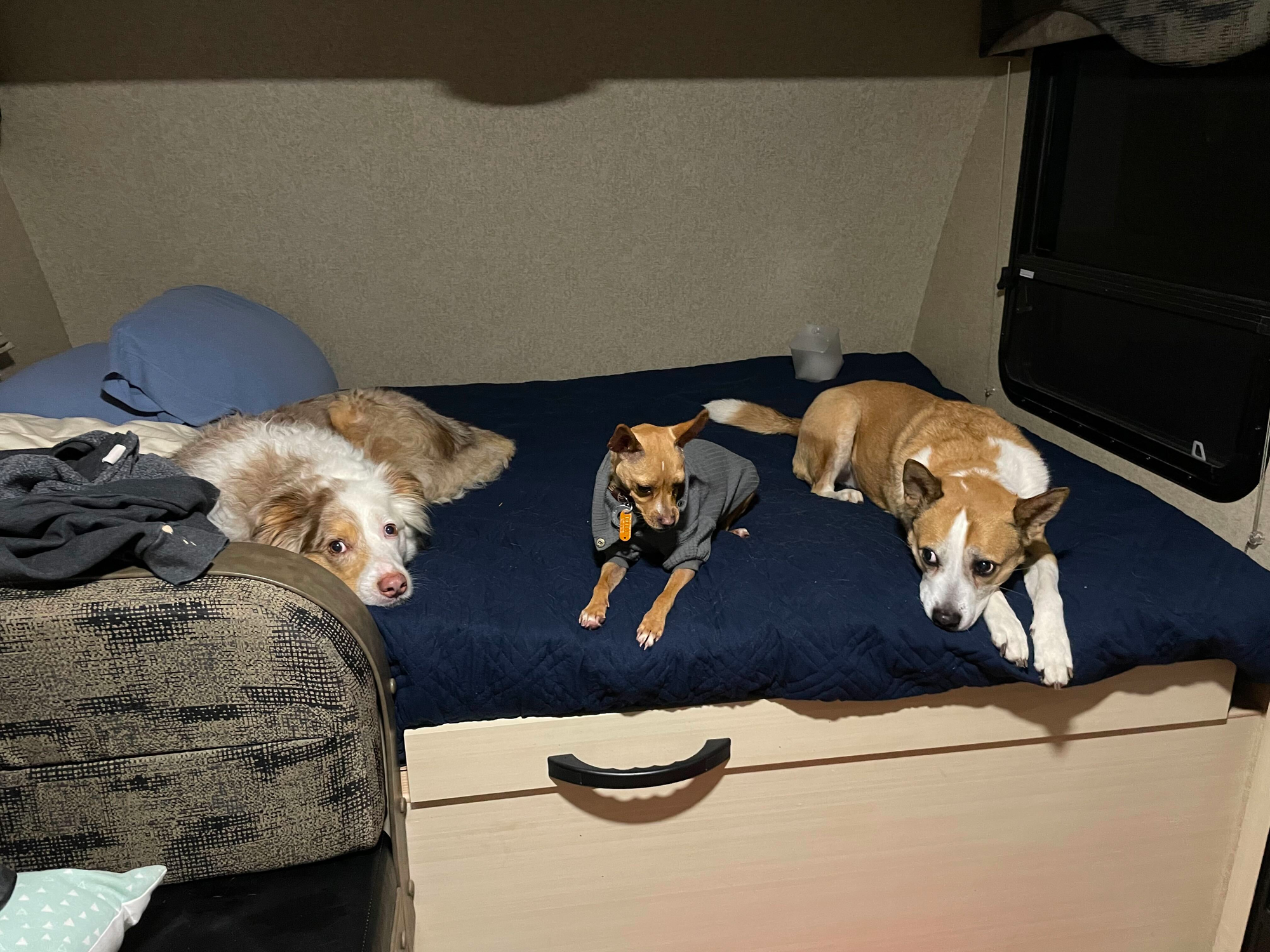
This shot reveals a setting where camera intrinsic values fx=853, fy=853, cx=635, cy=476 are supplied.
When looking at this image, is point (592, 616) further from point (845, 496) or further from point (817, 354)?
point (817, 354)

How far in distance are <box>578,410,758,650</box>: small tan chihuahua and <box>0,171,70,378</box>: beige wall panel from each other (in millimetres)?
2021

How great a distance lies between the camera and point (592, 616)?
1.55 m

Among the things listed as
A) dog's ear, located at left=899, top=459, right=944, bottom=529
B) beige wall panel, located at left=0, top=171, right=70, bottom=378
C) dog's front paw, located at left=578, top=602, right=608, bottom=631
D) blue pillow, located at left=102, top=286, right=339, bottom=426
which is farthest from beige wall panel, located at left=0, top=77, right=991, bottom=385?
dog's front paw, located at left=578, top=602, right=608, bottom=631

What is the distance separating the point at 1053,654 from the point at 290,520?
4.68 ft

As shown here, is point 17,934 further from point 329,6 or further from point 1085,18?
point 1085,18

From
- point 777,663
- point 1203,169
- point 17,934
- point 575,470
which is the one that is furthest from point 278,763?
point 1203,169

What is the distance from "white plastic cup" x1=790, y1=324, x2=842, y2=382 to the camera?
9.78 feet

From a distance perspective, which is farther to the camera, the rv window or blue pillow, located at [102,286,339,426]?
blue pillow, located at [102,286,339,426]

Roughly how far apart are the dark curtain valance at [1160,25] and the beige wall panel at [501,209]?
24.1 inches

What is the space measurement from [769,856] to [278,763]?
0.95 m

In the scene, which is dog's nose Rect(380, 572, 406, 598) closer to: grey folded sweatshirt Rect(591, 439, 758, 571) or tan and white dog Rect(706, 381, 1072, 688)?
grey folded sweatshirt Rect(591, 439, 758, 571)

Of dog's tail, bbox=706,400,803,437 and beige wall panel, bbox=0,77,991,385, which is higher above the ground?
beige wall panel, bbox=0,77,991,385

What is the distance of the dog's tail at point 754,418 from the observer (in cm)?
254

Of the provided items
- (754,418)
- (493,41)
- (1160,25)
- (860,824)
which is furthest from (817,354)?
(860,824)
